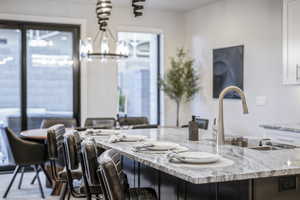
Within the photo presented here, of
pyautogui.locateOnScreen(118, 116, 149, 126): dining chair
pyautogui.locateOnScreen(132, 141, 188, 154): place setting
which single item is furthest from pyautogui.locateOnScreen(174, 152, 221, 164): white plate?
pyautogui.locateOnScreen(118, 116, 149, 126): dining chair

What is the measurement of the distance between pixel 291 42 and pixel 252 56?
1.22 metres

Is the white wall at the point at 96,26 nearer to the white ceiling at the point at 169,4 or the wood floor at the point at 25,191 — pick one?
the white ceiling at the point at 169,4

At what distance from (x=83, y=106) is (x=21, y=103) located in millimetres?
1010

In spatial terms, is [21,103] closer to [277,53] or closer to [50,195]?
[50,195]

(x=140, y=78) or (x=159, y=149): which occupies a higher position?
(x=140, y=78)

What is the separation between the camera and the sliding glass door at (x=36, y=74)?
21.7 ft

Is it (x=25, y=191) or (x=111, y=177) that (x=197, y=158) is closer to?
(x=111, y=177)

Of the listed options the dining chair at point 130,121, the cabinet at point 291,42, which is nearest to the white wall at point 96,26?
the dining chair at point 130,121

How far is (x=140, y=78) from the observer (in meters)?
7.77

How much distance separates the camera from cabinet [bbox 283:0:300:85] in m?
4.51

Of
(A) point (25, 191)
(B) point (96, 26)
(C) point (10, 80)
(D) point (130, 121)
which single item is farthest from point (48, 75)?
(A) point (25, 191)

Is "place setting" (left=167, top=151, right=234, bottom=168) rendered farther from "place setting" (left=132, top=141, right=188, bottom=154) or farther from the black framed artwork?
the black framed artwork

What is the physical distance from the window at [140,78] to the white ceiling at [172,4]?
65 centimetres

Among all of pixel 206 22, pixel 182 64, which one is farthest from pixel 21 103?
pixel 206 22
